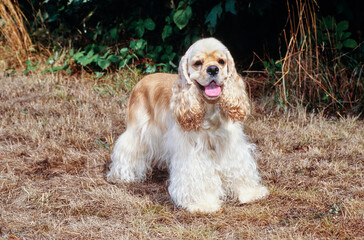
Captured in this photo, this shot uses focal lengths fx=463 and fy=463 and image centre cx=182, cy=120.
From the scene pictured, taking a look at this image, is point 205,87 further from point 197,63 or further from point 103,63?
point 103,63

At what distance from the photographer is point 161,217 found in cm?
293

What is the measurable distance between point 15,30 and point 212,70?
494 centimetres

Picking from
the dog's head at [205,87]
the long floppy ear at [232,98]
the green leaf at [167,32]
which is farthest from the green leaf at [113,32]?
the long floppy ear at [232,98]

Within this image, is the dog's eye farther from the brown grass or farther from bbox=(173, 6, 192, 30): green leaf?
bbox=(173, 6, 192, 30): green leaf

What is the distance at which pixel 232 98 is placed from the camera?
292 cm

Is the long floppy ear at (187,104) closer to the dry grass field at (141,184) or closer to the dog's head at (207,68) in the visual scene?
the dog's head at (207,68)

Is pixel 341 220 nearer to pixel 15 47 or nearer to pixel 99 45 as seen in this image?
pixel 99 45

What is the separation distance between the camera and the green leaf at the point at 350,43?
16.2 feet

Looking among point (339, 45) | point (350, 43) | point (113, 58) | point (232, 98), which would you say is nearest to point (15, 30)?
point (113, 58)

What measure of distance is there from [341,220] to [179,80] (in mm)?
1300

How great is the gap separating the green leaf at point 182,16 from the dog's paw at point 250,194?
2.55 metres

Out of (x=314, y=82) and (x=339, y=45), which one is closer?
(x=314, y=82)

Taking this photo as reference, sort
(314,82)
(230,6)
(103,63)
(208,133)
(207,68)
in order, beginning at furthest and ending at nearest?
(103,63), (314,82), (230,6), (208,133), (207,68)

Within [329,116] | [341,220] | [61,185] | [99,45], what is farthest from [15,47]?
[341,220]
